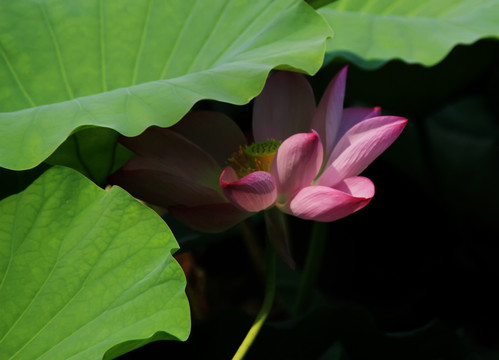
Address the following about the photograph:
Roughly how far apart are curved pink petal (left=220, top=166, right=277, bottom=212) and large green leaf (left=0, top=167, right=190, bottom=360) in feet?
0.22

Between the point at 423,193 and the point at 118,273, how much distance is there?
1289 millimetres

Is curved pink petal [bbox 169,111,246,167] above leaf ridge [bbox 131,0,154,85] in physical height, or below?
below

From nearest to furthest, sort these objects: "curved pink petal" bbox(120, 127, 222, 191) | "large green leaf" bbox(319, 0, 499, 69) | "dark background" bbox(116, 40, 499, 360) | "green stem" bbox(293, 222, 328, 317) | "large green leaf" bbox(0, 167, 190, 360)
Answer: "large green leaf" bbox(0, 167, 190, 360), "curved pink petal" bbox(120, 127, 222, 191), "large green leaf" bbox(319, 0, 499, 69), "green stem" bbox(293, 222, 328, 317), "dark background" bbox(116, 40, 499, 360)

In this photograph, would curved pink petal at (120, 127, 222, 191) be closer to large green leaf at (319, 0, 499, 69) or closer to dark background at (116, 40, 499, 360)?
A: large green leaf at (319, 0, 499, 69)

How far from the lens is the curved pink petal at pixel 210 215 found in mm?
693

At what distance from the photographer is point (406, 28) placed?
2.93 ft

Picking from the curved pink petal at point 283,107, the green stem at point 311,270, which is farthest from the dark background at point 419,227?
the curved pink petal at point 283,107

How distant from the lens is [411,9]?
0.94 m

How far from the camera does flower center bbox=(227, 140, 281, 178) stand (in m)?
0.77

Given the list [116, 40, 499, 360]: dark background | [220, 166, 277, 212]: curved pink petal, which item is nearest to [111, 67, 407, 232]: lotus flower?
[220, 166, 277, 212]: curved pink petal

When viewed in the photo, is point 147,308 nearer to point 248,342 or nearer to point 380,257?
point 248,342

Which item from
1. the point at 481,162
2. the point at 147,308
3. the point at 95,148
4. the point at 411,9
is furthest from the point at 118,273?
the point at 481,162

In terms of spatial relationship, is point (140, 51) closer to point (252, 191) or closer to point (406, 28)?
point (252, 191)

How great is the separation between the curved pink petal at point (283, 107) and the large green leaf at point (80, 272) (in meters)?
0.21
